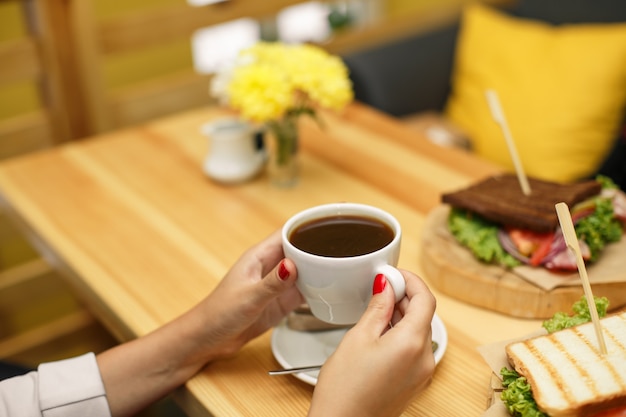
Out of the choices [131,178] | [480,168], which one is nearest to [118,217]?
[131,178]

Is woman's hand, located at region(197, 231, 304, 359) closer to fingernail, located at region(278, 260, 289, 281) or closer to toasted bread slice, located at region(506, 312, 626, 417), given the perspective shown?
fingernail, located at region(278, 260, 289, 281)

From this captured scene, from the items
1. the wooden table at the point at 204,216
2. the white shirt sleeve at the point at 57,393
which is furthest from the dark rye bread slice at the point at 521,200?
the white shirt sleeve at the point at 57,393

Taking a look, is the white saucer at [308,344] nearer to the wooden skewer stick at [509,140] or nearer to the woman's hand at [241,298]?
the woman's hand at [241,298]

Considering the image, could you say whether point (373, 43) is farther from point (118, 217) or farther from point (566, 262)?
point (566, 262)

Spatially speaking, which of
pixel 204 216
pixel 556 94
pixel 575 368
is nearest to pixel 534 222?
pixel 575 368

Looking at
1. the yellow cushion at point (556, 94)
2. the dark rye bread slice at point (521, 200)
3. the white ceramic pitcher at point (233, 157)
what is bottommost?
the yellow cushion at point (556, 94)

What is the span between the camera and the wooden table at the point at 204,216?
3.22 ft

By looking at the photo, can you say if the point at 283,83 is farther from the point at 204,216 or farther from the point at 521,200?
the point at 521,200

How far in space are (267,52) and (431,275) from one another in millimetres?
613

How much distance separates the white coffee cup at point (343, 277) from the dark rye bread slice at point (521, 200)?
0.29m

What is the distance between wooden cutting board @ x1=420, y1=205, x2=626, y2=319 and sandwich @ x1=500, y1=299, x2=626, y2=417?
0.14 metres

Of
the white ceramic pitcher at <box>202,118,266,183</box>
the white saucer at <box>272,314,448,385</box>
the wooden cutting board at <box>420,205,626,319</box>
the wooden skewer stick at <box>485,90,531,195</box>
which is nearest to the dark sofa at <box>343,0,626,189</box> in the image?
the white ceramic pitcher at <box>202,118,266,183</box>

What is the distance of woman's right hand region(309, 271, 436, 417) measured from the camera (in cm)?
78

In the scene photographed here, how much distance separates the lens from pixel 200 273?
124cm
